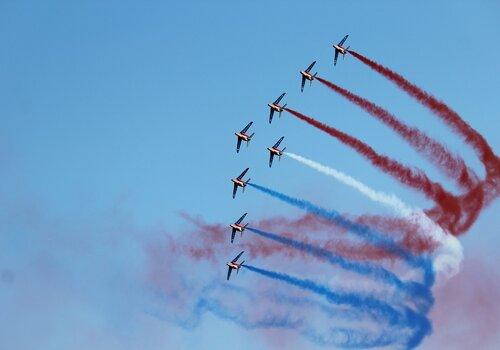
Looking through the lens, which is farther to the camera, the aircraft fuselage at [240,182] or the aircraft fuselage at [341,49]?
the aircraft fuselage at [240,182]

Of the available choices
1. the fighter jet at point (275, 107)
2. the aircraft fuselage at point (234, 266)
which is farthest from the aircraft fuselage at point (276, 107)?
the aircraft fuselage at point (234, 266)

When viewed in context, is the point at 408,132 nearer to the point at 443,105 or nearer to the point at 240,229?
the point at 443,105

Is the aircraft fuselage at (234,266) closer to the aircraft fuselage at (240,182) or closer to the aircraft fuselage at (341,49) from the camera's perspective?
the aircraft fuselage at (240,182)

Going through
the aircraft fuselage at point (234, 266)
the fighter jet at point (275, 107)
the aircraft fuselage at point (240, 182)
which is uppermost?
the fighter jet at point (275, 107)

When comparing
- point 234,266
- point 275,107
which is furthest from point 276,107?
point 234,266

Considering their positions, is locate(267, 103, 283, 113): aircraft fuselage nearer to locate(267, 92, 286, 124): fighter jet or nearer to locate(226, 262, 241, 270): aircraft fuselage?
locate(267, 92, 286, 124): fighter jet

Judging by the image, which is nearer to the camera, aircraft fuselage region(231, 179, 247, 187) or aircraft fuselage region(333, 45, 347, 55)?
aircraft fuselage region(333, 45, 347, 55)

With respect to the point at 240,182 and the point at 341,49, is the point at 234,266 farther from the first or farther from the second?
the point at 341,49

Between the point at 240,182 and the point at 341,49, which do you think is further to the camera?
the point at 240,182

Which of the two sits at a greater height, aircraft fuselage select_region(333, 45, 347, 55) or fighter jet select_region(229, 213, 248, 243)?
aircraft fuselage select_region(333, 45, 347, 55)

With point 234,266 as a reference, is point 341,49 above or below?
above

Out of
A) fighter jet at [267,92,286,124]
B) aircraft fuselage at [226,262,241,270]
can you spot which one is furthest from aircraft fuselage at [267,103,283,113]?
aircraft fuselage at [226,262,241,270]

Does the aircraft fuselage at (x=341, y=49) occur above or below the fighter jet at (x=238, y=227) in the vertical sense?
above

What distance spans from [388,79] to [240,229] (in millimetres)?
20232
